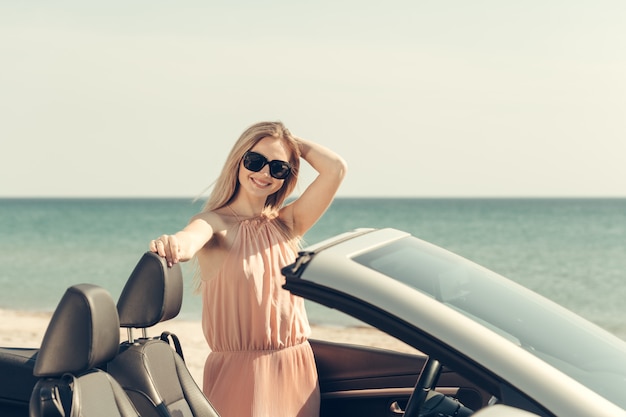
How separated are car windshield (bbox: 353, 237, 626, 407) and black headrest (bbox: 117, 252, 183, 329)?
2.85ft

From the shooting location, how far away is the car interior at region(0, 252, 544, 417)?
2.67 meters

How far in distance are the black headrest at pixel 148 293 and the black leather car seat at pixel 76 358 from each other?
13.6 inches

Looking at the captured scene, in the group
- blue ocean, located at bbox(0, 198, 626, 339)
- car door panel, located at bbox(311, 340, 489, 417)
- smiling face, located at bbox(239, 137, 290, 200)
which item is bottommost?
blue ocean, located at bbox(0, 198, 626, 339)

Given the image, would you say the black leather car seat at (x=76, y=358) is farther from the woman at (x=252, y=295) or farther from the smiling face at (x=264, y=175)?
the smiling face at (x=264, y=175)

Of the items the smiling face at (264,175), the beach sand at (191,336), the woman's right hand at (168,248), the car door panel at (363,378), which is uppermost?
the smiling face at (264,175)

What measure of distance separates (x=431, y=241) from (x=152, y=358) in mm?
43777

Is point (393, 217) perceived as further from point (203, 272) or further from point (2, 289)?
point (203, 272)

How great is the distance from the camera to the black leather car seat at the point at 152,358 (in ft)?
10.3

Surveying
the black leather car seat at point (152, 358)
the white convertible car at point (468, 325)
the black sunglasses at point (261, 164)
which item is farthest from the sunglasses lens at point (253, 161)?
the white convertible car at point (468, 325)

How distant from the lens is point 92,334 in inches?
106

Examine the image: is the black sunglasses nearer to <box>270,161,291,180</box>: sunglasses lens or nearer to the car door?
<box>270,161,291,180</box>: sunglasses lens

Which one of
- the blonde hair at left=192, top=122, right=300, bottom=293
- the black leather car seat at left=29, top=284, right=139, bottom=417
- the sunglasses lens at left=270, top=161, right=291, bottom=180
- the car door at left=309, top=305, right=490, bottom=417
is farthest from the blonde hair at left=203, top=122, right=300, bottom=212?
the black leather car seat at left=29, top=284, right=139, bottom=417

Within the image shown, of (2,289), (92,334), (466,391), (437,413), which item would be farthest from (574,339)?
(2,289)

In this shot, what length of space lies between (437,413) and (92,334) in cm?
102
